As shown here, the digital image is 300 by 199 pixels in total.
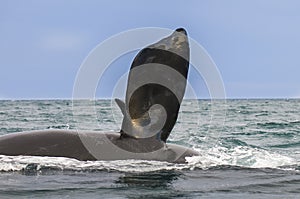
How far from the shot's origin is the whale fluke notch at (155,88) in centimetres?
786

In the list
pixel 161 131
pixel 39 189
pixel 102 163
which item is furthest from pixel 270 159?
pixel 39 189

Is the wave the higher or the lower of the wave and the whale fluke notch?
the lower

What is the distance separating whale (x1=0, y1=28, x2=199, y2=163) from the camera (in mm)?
7887

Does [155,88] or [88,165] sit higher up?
[155,88]

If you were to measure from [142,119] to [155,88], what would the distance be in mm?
420

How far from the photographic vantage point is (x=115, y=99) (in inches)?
309

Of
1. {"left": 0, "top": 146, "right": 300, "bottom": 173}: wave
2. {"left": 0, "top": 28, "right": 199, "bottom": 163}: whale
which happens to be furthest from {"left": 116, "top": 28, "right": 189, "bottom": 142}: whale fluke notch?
{"left": 0, "top": 146, "right": 300, "bottom": 173}: wave

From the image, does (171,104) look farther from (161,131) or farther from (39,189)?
(39,189)

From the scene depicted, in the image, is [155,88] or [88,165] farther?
[155,88]

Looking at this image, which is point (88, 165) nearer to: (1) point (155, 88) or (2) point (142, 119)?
(2) point (142, 119)

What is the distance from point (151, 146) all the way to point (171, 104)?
590 mm

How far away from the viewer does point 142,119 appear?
7.96 m

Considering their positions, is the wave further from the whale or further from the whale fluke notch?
the whale fluke notch

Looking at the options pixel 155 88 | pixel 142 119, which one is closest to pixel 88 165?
pixel 142 119
